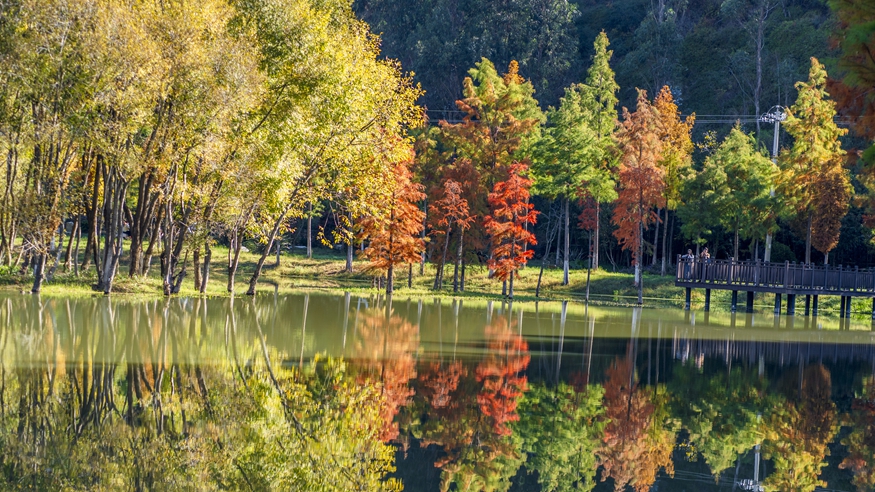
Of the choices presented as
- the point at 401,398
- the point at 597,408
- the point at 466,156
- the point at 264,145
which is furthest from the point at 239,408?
the point at 466,156

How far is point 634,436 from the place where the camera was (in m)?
12.2

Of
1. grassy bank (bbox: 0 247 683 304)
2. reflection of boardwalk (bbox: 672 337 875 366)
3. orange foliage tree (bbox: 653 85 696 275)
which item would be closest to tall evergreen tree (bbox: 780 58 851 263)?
orange foliage tree (bbox: 653 85 696 275)

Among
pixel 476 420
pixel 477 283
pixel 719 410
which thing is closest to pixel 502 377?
pixel 719 410

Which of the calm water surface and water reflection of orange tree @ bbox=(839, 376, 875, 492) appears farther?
water reflection of orange tree @ bbox=(839, 376, 875, 492)

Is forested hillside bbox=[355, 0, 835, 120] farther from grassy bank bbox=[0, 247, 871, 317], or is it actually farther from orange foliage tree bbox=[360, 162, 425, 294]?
orange foliage tree bbox=[360, 162, 425, 294]

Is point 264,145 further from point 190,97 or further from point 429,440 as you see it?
point 429,440

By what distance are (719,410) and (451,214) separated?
3160 centimetres

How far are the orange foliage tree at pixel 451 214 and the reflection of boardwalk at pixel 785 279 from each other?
35.3ft

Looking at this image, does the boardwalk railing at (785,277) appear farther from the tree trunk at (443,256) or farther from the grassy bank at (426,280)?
the tree trunk at (443,256)

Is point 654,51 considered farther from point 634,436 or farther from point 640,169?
point 634,436

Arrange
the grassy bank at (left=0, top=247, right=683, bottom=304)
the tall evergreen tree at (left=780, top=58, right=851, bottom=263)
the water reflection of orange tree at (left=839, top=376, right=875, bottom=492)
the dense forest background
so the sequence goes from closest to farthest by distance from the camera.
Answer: the water reflection of orange tree at (left=839, top=376, right=875, bottom=492) → the tall evergreen tree at (left=780, top=58, right=851, bottom=263) → the grassy bank at (left=0, top=247, right=683, bottom=304) → the dense forest background

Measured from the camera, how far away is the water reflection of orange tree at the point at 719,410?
11773 mm

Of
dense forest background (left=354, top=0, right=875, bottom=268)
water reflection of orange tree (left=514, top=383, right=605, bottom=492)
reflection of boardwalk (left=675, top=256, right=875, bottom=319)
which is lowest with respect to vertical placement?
water reflection of orange tree (left=514, top=383, right=605, bottom=492)

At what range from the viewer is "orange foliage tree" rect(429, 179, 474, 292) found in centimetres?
4575
